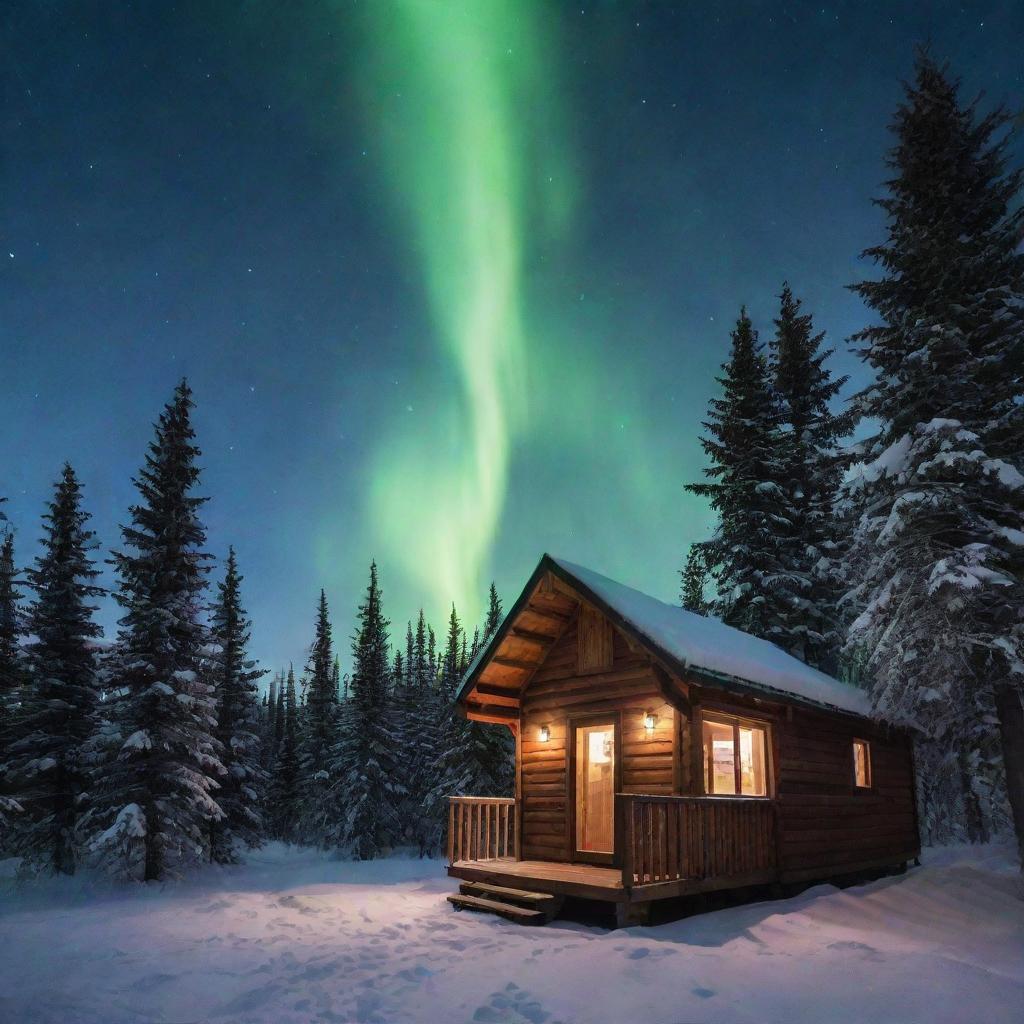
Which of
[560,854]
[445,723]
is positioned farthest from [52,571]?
[445,723]

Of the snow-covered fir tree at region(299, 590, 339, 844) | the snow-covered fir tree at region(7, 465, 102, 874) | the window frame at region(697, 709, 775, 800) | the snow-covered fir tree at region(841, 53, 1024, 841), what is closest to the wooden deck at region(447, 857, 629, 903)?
the window frame at region(697, 709, 775, 800)

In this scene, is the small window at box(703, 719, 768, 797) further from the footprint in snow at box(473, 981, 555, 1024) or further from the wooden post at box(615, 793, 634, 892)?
the footprint in snow at box(473, 981, 555, 1024)

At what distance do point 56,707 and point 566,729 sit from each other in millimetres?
13788

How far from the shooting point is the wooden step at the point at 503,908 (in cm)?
1011

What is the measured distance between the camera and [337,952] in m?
8.41

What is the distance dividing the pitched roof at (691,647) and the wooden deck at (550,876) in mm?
2912

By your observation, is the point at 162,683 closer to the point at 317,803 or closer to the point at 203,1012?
the point at 203,1012

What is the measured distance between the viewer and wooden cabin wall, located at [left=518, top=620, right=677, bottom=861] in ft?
37.7

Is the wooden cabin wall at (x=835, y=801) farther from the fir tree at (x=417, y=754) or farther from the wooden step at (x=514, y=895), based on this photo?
the fir tree at (x=417, y=754)

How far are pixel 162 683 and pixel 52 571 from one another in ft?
20.3

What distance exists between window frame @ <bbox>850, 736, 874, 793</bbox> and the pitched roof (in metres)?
0.86

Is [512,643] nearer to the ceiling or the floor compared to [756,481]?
nearer to the floor

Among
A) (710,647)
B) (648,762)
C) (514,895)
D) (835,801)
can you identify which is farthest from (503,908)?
(835,801)

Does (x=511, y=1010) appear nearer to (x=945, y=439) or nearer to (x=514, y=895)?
(x=514, y=895)
